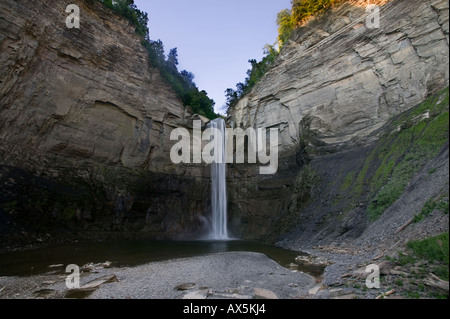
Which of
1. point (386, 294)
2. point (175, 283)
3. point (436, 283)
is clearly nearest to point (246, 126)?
point (175, 283)

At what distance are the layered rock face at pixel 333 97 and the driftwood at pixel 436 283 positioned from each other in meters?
7.75

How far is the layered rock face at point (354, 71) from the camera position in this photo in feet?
52.4

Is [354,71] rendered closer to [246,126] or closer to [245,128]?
[246,126]

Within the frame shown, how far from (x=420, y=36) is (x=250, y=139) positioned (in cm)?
1643

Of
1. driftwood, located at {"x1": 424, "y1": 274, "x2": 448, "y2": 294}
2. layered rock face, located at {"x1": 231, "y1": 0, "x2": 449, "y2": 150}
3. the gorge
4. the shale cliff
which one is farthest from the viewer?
layered rock face, located at {"x1": 231, "y1": 0, "x2": 449, "y2": 150}

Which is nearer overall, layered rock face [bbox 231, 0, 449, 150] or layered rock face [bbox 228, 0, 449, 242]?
layered rock face [bbox 228, 0, 449, 242]

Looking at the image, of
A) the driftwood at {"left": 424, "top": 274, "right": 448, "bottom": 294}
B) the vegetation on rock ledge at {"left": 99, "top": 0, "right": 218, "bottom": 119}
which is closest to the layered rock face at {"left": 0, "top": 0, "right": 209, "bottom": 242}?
the vegetation on rock ledge at {"left": 99, "top": 0, "right": 218, "bottom": 119}

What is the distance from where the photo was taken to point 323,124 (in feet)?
66.9

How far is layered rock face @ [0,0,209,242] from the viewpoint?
56.3 ft

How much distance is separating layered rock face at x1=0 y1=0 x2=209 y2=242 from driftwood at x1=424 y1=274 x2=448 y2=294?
1957 centimetres

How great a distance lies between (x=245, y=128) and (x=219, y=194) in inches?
317

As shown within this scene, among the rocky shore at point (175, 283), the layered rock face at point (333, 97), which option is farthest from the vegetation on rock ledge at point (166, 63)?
the rocky shore at point (175, 283)

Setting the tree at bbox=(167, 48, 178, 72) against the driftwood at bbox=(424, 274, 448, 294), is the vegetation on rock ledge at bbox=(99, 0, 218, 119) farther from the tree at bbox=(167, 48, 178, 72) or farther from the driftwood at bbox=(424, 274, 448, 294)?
the driftwood at bbox=(424, 274, 448, 294)

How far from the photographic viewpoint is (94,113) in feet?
71.2
